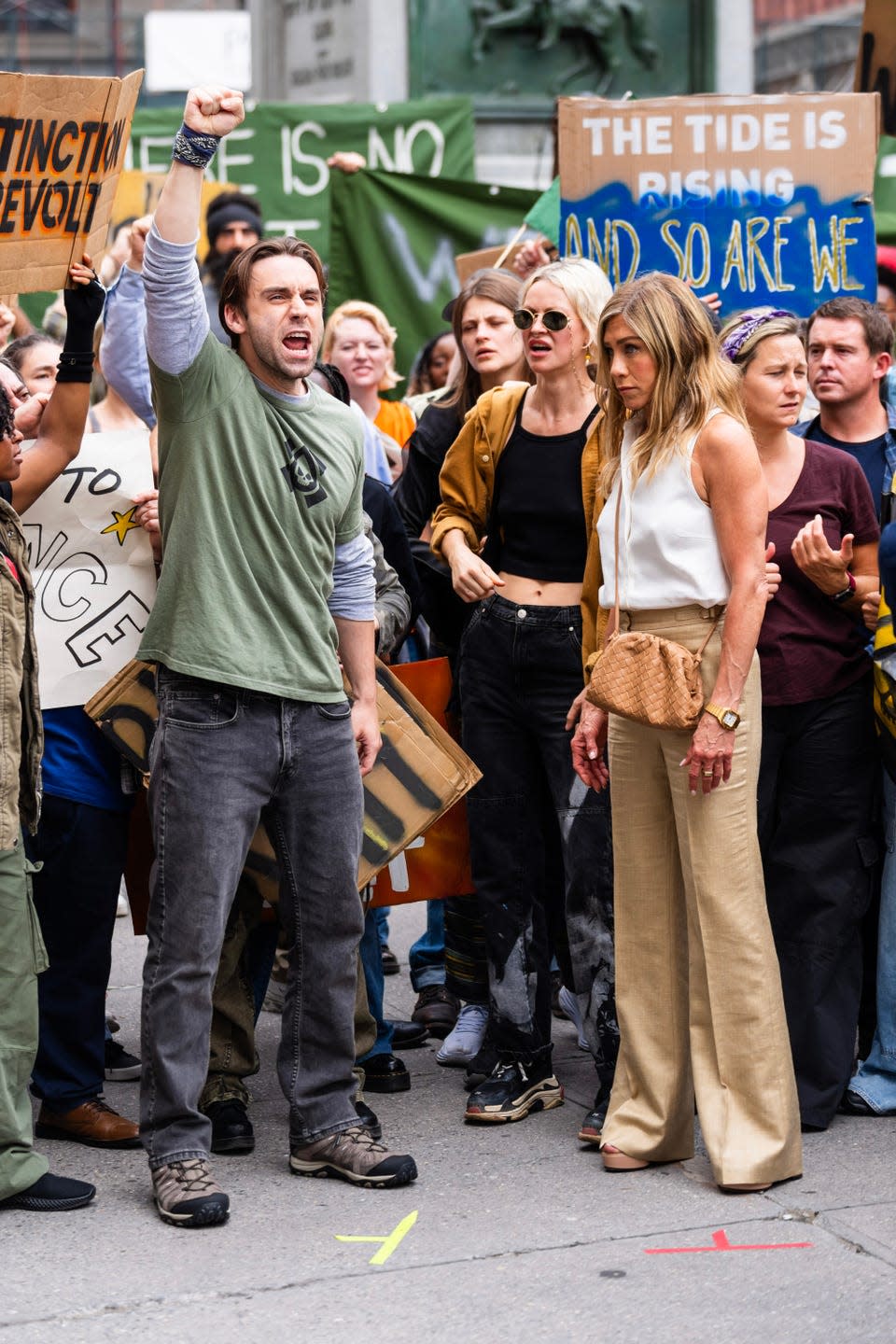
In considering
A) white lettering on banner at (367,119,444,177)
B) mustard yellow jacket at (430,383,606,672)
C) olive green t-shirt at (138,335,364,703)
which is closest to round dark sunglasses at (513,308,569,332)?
mustard yellow jacket at (430,383,606,672)

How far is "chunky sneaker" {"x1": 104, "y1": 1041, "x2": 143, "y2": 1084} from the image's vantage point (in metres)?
5.38

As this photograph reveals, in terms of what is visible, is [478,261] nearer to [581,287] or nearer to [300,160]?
[300,160]

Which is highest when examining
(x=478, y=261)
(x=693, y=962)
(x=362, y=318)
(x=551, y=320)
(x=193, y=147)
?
(x=478, y=261)

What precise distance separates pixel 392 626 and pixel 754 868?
1.25 m

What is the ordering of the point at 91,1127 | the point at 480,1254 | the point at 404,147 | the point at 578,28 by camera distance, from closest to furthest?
the point at 480,1254 < the point at 91,1127 < the point at 404,147 < the point at 578,28

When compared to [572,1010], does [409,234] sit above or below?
above

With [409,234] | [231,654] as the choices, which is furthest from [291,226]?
[231,654]

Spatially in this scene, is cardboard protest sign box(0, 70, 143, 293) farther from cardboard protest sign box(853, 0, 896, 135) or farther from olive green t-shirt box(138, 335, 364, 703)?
cardboard protest sign box(853, 0, 896, 135)

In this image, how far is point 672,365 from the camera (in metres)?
4.40

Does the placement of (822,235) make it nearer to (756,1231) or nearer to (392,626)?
(392,626)

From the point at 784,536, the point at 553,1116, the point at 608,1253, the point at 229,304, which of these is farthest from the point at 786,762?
the point at 229,304

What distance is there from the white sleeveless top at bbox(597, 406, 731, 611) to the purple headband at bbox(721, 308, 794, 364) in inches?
23.9

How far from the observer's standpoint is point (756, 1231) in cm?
409

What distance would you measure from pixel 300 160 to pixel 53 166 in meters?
5.94
